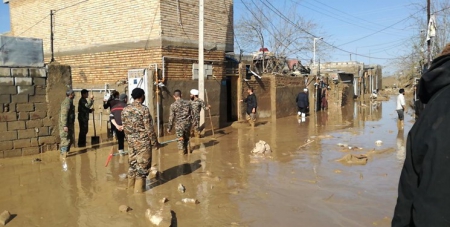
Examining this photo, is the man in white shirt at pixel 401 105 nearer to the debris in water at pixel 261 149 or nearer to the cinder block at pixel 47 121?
the debris in water at pixel 261 149

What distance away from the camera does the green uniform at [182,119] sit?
9.06 metres

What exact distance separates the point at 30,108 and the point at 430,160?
30.6 feet

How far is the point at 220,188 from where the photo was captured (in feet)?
20.5

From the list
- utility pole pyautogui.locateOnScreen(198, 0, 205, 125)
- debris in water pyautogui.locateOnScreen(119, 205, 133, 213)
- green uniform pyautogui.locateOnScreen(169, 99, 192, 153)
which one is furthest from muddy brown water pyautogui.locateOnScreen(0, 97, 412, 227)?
utility pole pyautogui.locateOnScreen(198, 0, 205, 125)

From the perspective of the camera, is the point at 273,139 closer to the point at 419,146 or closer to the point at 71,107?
the point at 71,107

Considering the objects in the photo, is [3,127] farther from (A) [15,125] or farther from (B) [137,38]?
(B) [137,38]

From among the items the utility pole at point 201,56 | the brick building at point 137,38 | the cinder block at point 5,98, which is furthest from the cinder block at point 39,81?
the utility pole at point 201,56

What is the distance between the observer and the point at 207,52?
1363cm

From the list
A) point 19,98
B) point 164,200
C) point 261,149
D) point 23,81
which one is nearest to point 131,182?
point 164,200

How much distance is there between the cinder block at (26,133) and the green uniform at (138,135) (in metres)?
4.32

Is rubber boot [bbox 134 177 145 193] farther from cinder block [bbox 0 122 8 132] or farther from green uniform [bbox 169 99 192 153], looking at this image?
cinder block [bbox 0 122 8 132]

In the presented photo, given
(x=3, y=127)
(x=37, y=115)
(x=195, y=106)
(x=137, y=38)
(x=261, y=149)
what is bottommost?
(x=261, y=149)

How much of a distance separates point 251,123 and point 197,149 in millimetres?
5574

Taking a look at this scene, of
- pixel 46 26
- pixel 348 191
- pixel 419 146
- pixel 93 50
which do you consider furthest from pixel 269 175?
pixel 46 26
